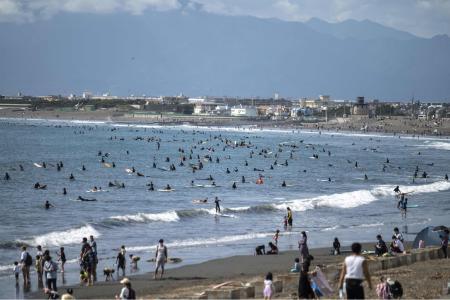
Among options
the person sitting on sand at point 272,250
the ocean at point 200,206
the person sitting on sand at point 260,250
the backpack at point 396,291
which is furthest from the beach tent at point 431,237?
the backpack at point 396,291

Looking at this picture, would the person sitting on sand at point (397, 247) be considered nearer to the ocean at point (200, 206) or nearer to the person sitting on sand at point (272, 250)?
the person sitting on sand at point (272, 250)

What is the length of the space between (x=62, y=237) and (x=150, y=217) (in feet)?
22.5

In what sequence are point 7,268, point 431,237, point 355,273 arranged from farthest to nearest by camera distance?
point 431,237, point 7,268, point 355,273

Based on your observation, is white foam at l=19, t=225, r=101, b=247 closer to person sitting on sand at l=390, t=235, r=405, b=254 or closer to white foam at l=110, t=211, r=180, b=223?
white foam at l=110, t=211, r=180, b=223

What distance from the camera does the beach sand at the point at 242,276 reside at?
16109mm

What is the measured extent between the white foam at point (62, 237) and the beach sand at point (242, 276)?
18.2 ft

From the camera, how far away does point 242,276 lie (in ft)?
65.6

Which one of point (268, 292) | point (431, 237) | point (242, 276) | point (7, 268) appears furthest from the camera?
point (431, 237)

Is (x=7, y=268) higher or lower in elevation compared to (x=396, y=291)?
lower

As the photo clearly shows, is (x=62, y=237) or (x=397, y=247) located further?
(x=62, y=237)

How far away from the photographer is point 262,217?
36125 millimetres

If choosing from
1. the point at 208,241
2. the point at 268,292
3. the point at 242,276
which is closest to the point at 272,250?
the point at 208,241

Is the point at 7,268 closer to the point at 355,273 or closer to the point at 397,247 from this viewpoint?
the point at 397,247

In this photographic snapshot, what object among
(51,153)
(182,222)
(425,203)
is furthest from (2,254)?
(51,153)
